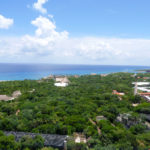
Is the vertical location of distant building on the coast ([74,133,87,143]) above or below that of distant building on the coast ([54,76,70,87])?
below

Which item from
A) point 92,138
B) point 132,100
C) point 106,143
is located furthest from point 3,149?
point 132,100

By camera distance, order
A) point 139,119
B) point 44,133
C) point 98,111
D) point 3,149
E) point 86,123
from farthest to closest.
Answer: point 98,111, point 139,119, point 86,123, point 44,133, point 3,149

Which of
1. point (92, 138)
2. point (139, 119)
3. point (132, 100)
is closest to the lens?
point (92, 138)

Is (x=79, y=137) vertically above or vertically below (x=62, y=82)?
below

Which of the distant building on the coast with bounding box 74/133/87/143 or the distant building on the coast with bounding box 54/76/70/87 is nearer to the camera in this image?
the distant building on the coast with bounding box 74/133/87/143

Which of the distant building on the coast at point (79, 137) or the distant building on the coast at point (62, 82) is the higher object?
the distant building on the coast at point (62, 82)

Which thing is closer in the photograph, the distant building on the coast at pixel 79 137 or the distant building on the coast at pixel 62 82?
the distant building on the coast at pixel 79 137

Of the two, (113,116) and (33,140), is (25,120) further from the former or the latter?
(113,116)

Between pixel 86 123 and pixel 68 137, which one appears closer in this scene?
pixel 68 137

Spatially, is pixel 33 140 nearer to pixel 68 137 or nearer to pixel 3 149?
pixel 3 149

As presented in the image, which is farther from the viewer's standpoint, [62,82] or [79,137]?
[62,82]
